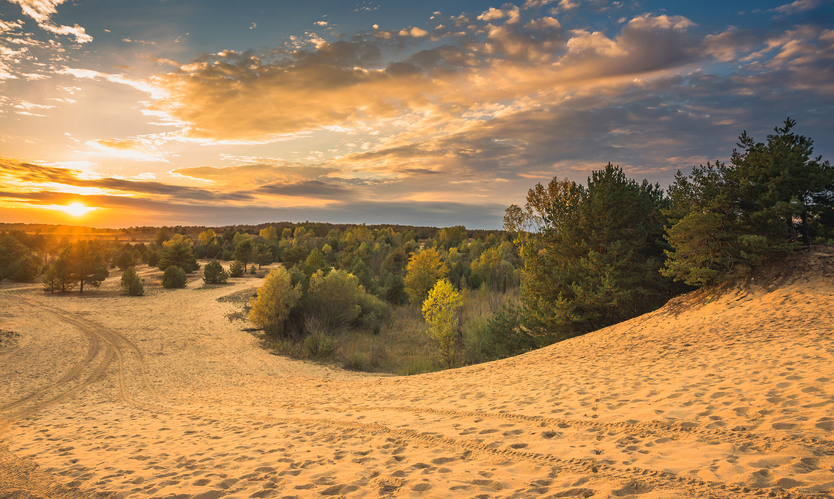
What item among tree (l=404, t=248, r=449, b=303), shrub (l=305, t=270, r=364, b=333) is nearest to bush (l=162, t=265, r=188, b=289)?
shrub (l=305, t=270, r=364, b=333)

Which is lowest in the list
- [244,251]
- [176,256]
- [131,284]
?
[131,284]

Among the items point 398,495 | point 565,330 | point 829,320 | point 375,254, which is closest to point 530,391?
point 398,495

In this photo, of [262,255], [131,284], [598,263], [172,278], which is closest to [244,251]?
[262,255]

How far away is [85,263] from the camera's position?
39.1m

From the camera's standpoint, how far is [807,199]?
12219 mm

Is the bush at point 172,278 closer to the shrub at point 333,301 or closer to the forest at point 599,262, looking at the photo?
the forest at point 599,262

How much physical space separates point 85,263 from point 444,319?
128 ft

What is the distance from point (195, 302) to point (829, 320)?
41642mm

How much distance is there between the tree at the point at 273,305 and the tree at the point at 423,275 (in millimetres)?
15333

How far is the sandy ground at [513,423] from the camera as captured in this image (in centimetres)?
457

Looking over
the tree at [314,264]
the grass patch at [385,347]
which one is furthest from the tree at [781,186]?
the tree at [314,264]

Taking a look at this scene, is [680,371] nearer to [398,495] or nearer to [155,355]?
[398,495]

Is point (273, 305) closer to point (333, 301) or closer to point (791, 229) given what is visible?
point (333, 301)

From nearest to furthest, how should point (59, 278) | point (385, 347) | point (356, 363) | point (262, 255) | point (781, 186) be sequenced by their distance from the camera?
point (781, 186), point (356, 363), point (385, 347), point (59, 278), point (262, 255)
